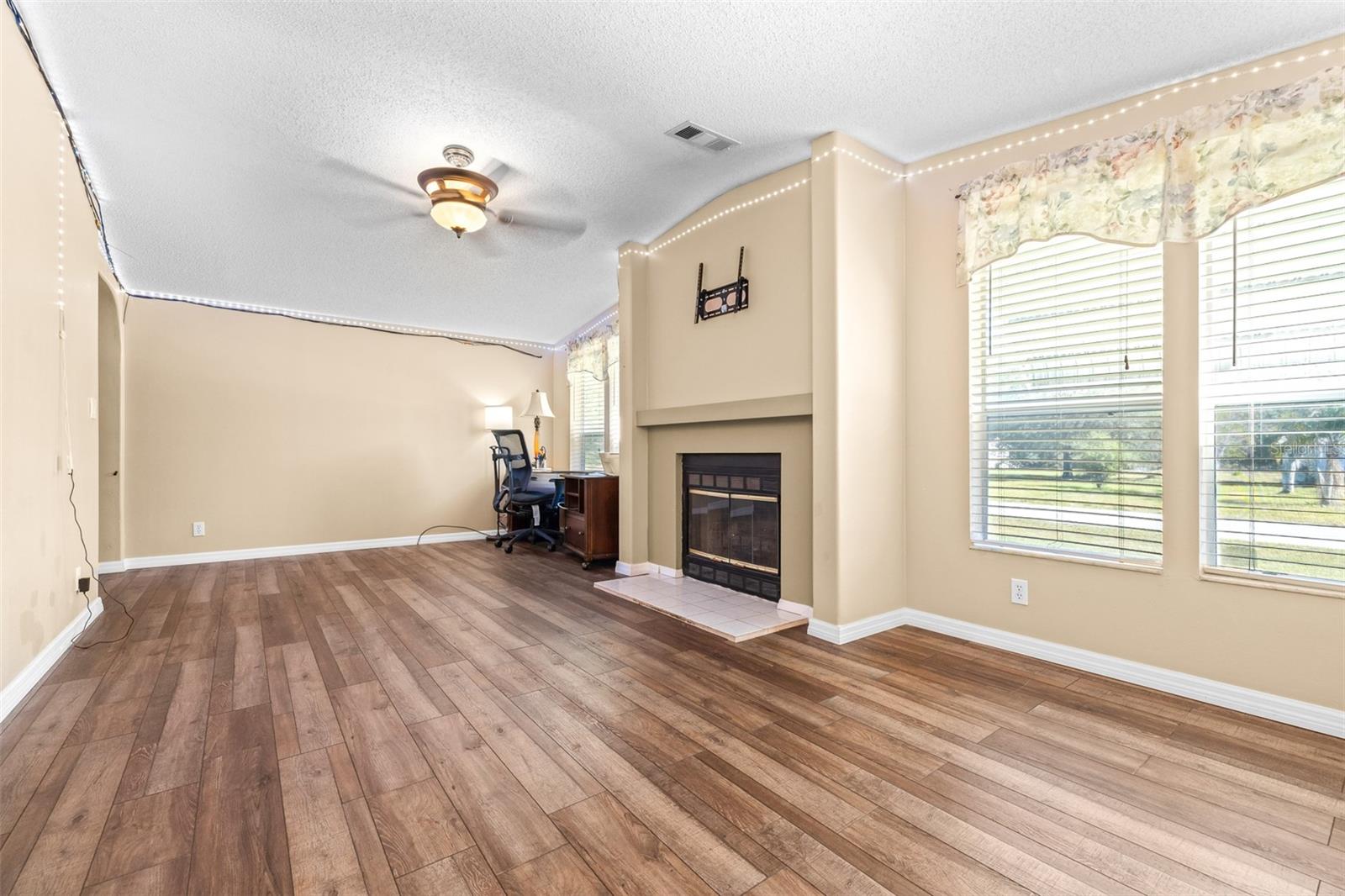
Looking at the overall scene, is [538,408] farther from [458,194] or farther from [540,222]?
[458,194]

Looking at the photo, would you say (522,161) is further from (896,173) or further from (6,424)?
(6,424)

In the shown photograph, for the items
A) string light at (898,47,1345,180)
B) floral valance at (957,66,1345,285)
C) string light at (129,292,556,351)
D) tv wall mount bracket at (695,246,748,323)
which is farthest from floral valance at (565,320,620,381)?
floral valance at (957,66,1345,285)

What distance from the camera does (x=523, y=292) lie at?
5.38m

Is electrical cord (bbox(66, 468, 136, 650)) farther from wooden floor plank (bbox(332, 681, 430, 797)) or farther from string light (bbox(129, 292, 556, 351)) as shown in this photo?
string light (bbox(129, 292, 556, 351))

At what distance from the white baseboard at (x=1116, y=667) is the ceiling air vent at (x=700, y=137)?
2.63 m

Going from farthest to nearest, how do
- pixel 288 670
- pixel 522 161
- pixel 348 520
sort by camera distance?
1. pixel 348 520
2. pixel 522 161
3. pixel 288 670

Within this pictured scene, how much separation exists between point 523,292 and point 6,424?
3656 millimetres

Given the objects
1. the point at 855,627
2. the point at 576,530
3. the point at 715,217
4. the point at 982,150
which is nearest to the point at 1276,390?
the point at 982,150

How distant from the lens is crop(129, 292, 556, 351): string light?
17.3ft

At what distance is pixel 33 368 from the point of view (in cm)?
246

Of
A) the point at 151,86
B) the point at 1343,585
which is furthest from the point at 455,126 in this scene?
the point at 1343,585

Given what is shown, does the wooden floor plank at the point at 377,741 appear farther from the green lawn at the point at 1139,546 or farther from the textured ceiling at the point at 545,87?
the green lawn at the point at 1139,546

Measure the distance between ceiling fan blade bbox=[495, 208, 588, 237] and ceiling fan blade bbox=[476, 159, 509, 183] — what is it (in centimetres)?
44

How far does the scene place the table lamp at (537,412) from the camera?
6.97m
